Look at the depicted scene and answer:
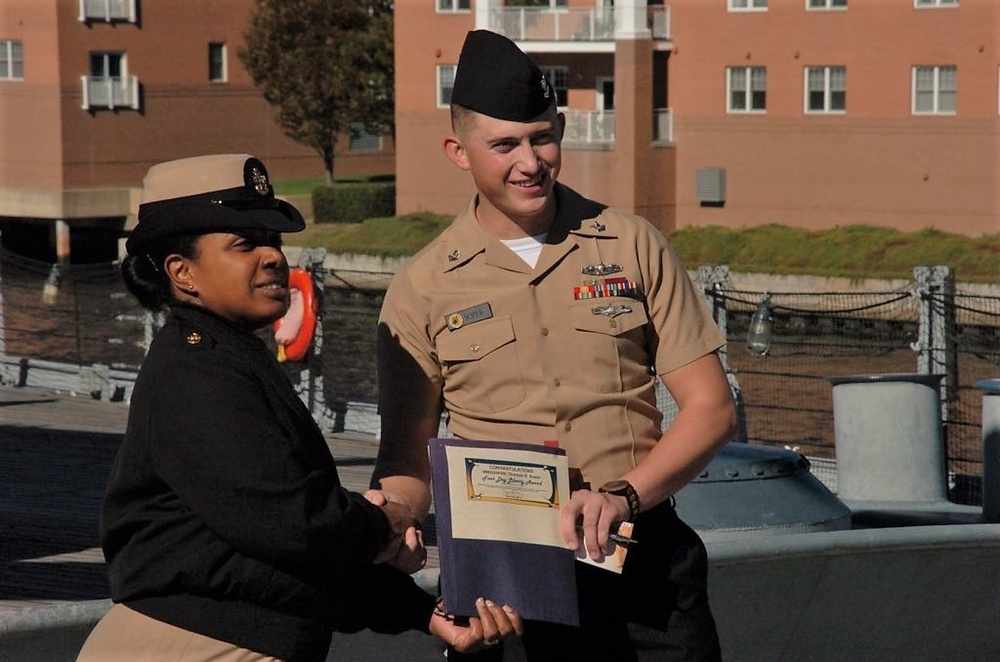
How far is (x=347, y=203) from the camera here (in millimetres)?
53594

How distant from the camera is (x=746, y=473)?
654 cm

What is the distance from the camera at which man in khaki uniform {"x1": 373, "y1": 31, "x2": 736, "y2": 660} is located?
13.3ft

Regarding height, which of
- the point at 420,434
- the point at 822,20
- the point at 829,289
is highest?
the point at 822,20

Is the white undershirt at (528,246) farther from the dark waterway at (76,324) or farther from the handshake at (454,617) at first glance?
the dark waterway at (76,324)

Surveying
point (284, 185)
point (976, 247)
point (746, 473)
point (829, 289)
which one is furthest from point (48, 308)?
point (284, 185)

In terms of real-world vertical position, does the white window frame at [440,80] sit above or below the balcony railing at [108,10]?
below

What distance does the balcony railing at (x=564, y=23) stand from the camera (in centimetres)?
4756

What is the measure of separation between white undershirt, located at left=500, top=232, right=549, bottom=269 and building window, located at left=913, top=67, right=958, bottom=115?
4012 cm

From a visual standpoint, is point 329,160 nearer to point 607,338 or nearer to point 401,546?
point 607,338

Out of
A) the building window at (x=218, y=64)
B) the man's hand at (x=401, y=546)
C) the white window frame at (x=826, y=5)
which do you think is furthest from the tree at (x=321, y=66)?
the man's hand at (x=401, y=546)

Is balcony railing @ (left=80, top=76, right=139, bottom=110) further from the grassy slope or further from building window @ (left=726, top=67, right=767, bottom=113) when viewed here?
building window @ (left=726, top=67, right=767, bottom=113)

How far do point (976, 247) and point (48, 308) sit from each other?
85.2 ft

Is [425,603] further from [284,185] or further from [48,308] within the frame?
[284,185]

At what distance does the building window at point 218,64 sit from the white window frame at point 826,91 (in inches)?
1027
